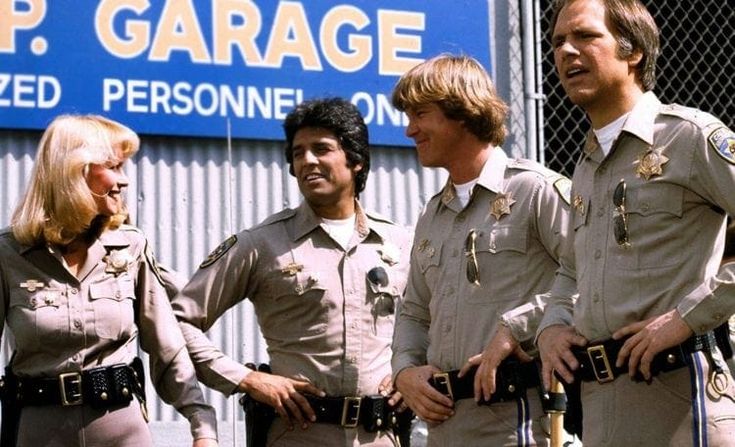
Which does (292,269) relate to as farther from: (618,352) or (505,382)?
(618,352)

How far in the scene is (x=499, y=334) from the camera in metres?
4.18

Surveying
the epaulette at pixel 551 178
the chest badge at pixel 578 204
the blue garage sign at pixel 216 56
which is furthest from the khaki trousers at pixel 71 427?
the blue garage sign at pixel 216 56

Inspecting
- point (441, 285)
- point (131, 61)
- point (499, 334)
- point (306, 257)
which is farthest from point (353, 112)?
point (131, 61)

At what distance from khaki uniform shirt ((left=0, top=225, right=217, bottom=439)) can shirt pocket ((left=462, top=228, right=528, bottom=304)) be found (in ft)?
3.52

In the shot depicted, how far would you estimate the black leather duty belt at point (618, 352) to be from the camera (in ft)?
11.0

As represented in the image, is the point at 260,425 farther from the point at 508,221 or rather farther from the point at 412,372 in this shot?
the point at 508,221

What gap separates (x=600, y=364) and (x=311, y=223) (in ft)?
6.67

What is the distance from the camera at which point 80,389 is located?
4.41m

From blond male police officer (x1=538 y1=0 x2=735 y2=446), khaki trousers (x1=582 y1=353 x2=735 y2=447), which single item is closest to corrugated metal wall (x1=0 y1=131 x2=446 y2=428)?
blond male police officer (x1=538 y1=0 x2=735 y2=446)

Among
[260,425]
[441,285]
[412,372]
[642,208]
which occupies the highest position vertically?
[642,208]

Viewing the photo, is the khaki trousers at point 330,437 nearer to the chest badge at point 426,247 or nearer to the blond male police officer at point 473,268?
the blond male police officer at point 473,268

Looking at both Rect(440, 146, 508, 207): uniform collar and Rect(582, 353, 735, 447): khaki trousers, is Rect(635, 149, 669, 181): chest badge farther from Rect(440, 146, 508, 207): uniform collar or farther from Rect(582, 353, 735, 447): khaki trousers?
Rect(440, 146, 508, 207): uniform collar

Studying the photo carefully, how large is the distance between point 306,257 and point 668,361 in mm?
2162

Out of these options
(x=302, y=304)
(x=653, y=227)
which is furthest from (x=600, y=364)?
(x=302, y=304)
